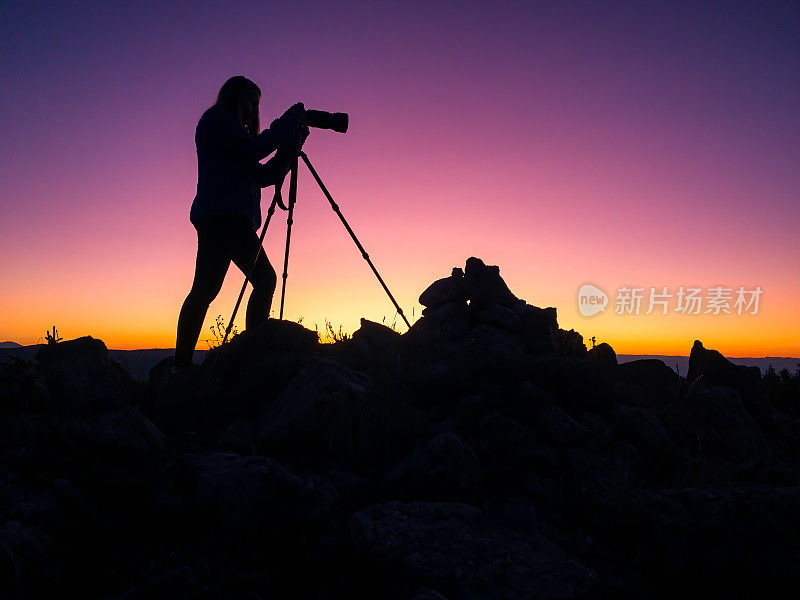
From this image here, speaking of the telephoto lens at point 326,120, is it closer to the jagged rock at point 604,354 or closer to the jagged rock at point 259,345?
the jagged rock at point 259,345

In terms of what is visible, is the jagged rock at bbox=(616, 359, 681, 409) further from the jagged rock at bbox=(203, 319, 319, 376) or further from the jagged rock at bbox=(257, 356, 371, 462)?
the jagged rock at bbox=(203, 319, 319, 376)

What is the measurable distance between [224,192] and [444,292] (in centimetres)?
426

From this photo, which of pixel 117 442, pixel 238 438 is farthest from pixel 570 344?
pixel 117 442

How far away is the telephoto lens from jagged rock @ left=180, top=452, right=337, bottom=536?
4.74 meters

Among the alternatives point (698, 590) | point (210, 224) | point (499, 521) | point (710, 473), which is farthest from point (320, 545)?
point (710, 473)

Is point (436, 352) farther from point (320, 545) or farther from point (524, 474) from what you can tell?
point (320, 545)

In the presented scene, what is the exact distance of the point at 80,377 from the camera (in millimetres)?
6125

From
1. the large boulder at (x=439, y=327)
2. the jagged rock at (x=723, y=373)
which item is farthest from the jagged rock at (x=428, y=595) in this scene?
the jagged rock at (x=723, y=373)

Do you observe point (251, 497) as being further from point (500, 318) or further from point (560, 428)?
point (500, 318)

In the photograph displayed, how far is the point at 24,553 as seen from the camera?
3.53m

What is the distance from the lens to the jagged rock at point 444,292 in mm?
9344

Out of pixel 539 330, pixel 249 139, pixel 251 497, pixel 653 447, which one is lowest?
pixel 251 497

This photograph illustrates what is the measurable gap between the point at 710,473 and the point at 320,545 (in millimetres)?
4656

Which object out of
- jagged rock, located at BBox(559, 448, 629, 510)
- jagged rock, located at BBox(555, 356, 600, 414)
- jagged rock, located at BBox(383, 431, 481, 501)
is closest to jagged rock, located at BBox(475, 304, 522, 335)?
jagged rock, located at BBox(555, 356, 600, 414)
